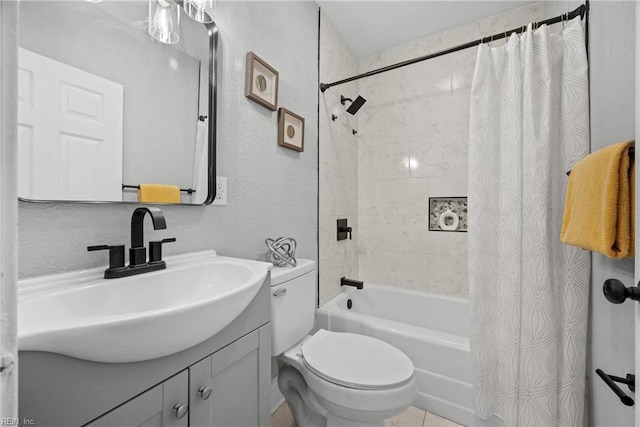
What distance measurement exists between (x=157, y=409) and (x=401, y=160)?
2.17 m

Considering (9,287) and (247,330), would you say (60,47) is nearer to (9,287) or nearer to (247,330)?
(9,287)

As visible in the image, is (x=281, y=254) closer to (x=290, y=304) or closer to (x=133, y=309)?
(x=290, y=304)

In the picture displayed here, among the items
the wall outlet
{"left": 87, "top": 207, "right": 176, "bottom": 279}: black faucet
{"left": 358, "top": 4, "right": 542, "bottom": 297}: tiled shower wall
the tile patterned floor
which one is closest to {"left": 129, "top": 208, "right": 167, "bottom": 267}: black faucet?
{"left": 87, "top": 207, "right": 176, "bottom": 279}: black faucet

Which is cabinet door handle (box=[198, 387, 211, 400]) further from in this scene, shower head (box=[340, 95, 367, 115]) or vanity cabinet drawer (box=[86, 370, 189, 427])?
shower head (box=[340, 95, 367, 115])

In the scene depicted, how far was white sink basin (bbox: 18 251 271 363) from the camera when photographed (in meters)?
0.45

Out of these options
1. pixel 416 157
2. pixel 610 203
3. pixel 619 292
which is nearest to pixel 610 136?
pixel 610 203

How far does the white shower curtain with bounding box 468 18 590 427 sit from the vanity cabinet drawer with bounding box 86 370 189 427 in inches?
49.2

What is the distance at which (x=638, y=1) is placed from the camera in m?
0.51

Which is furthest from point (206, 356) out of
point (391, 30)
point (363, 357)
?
point (391, 30)

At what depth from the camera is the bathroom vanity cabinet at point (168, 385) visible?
442 millimetres

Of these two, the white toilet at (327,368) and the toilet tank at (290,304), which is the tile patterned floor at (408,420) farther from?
the toilet tank at (290,304)

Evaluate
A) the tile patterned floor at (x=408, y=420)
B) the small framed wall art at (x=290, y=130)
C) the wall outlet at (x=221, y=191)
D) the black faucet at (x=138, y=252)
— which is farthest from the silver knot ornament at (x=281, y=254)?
the tile patterned floor at (x=408, y=420)

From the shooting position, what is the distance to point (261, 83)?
1347 mm

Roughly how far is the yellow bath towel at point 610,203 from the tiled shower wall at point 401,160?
4.34 ft
